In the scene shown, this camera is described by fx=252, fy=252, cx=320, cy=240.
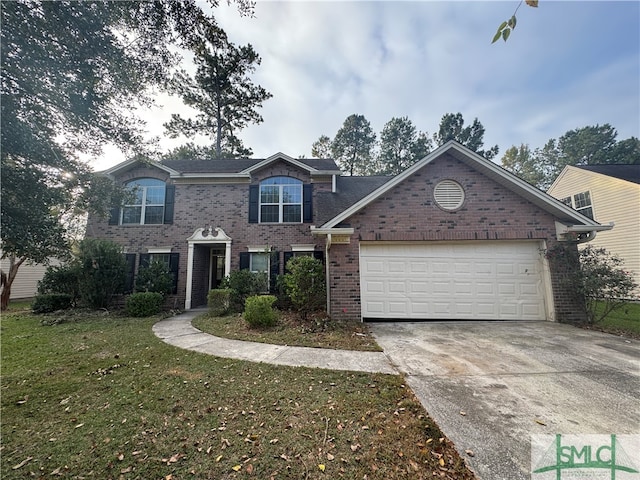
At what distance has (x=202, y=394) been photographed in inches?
132

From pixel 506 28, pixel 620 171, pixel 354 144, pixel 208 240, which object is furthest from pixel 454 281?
pixel 354 144

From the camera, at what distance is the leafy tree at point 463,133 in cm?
2536

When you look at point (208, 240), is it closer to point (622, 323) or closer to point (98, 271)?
point (98, 271)

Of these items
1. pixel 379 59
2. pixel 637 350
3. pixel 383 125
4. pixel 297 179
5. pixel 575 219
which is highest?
pixel 383 125

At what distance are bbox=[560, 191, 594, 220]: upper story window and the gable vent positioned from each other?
1165cm

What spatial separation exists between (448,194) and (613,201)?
11.5 metres

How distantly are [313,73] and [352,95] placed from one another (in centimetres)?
202

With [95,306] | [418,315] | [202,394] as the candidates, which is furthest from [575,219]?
[95,306]

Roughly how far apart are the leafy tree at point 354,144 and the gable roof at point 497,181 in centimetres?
1941

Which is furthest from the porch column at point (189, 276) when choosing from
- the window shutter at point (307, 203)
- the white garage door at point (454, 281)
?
the white garage door at point (454, 281)

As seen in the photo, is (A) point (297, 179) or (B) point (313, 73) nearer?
(B) point (313, 73)

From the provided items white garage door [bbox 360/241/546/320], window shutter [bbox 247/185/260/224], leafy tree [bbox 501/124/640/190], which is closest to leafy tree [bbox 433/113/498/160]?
leafy tree [bbox 501/124/640/190]

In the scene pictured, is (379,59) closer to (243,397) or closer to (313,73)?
(313,73)

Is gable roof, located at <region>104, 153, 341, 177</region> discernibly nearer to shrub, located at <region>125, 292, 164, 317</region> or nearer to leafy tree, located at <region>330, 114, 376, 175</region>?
shrub, located at <region>125, 292, 164, 317</region>
